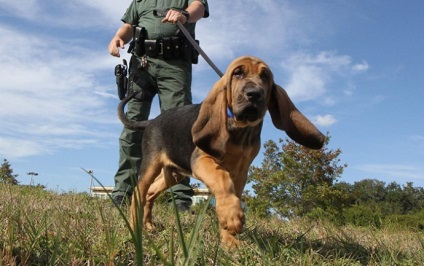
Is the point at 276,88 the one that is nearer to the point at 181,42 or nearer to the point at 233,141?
the point at 233,141

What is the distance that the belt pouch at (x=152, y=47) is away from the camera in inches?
280

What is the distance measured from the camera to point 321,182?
2059 cm

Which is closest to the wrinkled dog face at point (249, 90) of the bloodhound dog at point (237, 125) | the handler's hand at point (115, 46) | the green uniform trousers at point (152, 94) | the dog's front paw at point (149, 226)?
the bloodhound dog at point (237, 125)

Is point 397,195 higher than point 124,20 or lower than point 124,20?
higher

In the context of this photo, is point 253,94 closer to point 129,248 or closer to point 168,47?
point 129,248

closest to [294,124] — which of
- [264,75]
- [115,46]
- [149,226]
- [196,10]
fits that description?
[264,75]

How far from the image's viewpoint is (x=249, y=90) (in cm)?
373

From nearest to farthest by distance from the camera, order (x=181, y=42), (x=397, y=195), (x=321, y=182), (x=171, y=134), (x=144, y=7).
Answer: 1. (x=171, y=134)
2. (x=181, y=42)
3. (x=144, y=7)
4. (x=321, y=182)
5. (x=397, y=195)

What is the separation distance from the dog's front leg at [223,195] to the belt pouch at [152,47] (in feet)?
10.9

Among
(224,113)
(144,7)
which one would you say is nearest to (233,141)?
(224,113)

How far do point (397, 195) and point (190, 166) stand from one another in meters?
48.3

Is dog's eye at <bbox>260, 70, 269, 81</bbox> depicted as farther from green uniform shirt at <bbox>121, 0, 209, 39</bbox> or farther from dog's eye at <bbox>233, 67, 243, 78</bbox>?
green uniform shirt at <bbox>121, 0, 209, 39</bbox>

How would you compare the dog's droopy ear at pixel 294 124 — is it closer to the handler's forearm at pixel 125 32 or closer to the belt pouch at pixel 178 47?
the belt pouch at pixel 178 47

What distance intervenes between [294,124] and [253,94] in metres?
0.66
